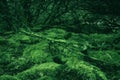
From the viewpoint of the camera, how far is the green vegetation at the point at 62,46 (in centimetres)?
141

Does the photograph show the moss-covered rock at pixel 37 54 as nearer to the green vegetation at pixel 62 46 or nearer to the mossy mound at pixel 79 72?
the green vegetation at pixel 62 46

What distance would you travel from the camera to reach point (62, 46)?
1.65m

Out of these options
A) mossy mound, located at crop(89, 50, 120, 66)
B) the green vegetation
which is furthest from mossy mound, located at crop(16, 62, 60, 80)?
mossy mound, located at crop(89, 50, 120, 66)

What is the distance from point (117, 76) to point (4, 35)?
1.17 m

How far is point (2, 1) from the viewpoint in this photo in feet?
10.0

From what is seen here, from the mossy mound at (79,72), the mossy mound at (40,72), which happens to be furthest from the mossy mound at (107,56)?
the mossy mound at (40,72)

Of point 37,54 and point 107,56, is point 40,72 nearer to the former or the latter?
point 37,54

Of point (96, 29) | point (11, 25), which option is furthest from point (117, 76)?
point (11, 25)

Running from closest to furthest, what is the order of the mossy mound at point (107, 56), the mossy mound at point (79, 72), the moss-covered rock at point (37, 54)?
the mossy mound at point (79, 72) < the moss-covered rock at point (37, 54) < the mossy mound at point (107, 56)

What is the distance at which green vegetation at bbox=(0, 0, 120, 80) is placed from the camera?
141 centimetres

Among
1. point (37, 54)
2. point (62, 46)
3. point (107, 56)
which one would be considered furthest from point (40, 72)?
point (107, 56)

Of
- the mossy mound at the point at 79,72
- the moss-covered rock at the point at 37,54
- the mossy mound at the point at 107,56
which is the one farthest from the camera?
the mossy mound at the point at 107,56

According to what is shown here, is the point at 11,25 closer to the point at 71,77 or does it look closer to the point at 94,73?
the point at 71,77

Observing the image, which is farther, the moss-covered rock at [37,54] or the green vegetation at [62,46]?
the moss-covered rock at [37,54]
